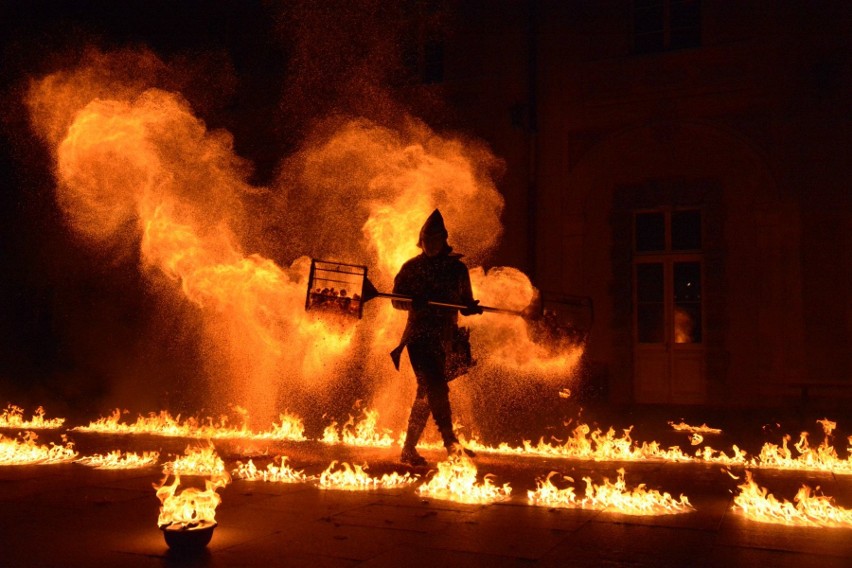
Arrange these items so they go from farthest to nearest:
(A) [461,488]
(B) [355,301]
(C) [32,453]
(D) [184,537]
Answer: (C) [32,453] → (B) [355,301] → (A) [461,488] → (D) [184,537]

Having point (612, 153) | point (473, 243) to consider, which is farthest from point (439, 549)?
point (612, 153)

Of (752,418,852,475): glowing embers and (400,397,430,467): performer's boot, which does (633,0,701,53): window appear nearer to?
(752,418,852,475): glowing embers

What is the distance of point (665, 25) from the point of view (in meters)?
12.8

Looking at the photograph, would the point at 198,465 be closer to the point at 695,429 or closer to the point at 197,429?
the point at 197,429

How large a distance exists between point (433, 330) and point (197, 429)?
461 cm

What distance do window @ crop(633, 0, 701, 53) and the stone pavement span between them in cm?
874

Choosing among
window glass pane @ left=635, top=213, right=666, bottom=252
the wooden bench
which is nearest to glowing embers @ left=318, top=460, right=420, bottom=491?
the wooden bench

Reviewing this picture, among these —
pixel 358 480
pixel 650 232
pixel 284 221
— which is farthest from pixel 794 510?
pixel 284 221

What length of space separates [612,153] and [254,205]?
7072 mm

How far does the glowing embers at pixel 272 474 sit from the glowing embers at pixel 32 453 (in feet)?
6.58

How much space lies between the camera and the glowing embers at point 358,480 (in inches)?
231

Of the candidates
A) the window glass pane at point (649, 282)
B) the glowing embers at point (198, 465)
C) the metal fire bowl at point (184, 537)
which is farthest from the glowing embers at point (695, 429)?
the metal fire bowl at point (184, 537)

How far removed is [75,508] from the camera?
504 centimetres

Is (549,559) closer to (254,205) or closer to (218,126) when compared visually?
(254,205)
